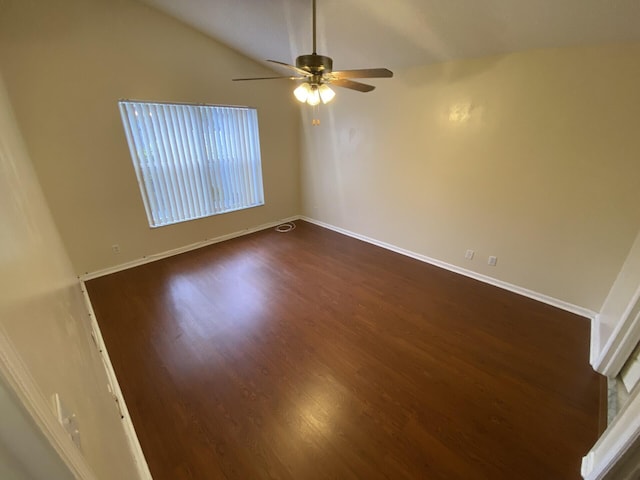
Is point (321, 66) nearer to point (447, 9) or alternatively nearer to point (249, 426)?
point (447, 9)

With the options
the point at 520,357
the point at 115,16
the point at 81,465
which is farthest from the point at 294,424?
the point at 115,16

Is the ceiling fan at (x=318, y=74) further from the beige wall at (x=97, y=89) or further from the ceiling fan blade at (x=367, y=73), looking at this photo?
the beige wall at (x=97, y=89)

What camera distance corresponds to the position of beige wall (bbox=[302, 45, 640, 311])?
219 centimetres

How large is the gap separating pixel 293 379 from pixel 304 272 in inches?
60.0

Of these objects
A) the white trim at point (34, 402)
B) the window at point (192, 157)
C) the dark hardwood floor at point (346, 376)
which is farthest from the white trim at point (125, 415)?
the window at point (192, 157)

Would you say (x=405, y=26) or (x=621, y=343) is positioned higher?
(x=405, y=26)

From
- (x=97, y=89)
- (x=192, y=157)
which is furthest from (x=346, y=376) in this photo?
(x=97, y=89)

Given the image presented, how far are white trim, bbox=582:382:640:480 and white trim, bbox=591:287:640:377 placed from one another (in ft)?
2.57

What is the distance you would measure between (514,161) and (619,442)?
2314 millimetres

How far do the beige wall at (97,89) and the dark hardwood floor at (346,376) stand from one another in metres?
0.62

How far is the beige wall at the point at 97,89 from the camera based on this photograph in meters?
2.45

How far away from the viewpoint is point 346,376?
6.40ft

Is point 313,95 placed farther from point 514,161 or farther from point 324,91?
point 514,161

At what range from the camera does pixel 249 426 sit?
1.63 m
